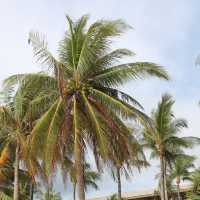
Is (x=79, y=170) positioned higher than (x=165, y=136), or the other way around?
(x=165, y=136)

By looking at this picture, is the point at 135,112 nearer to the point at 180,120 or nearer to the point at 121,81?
the point at 121,81

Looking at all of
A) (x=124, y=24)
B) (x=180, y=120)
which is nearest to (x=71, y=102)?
(x=124, y=24)

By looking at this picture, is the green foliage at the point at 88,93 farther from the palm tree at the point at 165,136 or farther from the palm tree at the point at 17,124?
the palm tree at the point at 165,136

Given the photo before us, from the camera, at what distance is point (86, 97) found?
804 inches

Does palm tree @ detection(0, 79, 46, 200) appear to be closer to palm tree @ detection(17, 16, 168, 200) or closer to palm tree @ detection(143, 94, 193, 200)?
palm tree @ detection(17, 16, 168, 200)

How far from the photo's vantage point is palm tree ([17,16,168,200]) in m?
19.6

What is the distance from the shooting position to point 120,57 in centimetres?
2130

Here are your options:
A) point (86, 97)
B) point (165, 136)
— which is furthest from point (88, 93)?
point (165, 136)

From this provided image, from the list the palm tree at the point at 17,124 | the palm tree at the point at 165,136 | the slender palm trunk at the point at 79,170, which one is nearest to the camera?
the slender palm trunk at the point at 79,170

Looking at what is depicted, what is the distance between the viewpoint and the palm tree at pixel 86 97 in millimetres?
Result: 19641

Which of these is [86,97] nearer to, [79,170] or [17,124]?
[79,170]

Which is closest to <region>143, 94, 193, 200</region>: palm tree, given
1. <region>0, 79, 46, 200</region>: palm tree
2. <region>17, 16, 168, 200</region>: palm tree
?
<region>0, 79, 46, 200</region>: palm tree

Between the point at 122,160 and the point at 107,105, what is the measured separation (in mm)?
2273

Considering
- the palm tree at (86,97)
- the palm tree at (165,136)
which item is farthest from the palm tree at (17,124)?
the palm tree at (165,136)
